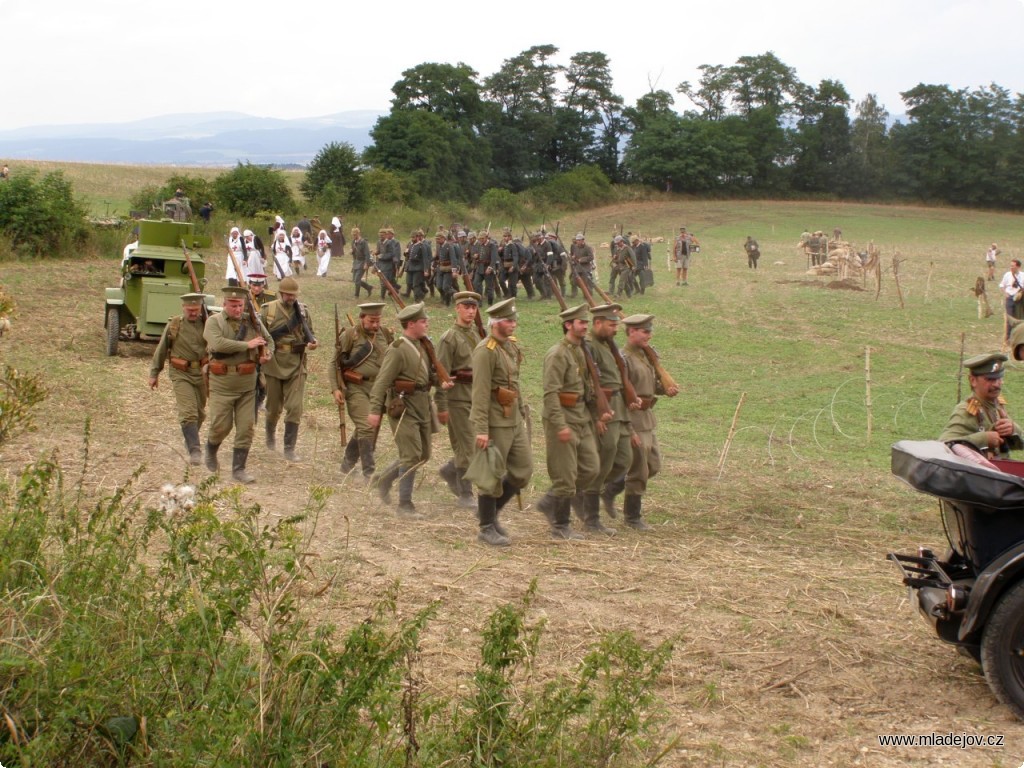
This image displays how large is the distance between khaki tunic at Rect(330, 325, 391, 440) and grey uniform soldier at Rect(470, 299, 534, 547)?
2.40m

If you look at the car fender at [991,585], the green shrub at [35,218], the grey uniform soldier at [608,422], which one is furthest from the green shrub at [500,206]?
the car fender at [991,585]

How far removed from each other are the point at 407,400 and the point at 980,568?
5197mm

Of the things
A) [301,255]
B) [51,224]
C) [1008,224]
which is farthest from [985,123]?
[51,224]

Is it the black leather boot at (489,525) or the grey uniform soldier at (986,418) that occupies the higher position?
the grey uniform soldier at (986,418)

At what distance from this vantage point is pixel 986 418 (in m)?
7.47

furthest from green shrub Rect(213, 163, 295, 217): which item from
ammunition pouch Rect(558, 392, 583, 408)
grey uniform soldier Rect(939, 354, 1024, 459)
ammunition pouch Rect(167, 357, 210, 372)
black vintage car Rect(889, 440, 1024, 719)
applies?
black vintage car Rect(889, 440, 1024, 719)

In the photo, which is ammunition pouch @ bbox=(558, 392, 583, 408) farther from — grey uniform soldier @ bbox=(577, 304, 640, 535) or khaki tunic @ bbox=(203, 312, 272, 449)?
khaki tunic @ bbox=(203, 312, 272, 449)

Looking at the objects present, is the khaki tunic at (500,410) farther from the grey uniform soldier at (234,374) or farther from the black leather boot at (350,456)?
the grey uniform soldier at (234,374)

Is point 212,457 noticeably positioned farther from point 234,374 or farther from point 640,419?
point 640,419

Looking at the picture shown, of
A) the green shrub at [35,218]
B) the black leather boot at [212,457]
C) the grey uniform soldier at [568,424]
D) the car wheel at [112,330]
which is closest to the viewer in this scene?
Result: the grey uniform soldier at [568,424]

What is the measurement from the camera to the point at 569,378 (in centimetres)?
888

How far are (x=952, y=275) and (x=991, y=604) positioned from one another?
33.1m

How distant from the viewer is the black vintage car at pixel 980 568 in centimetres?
534

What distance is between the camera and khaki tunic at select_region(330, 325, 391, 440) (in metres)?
10.9
